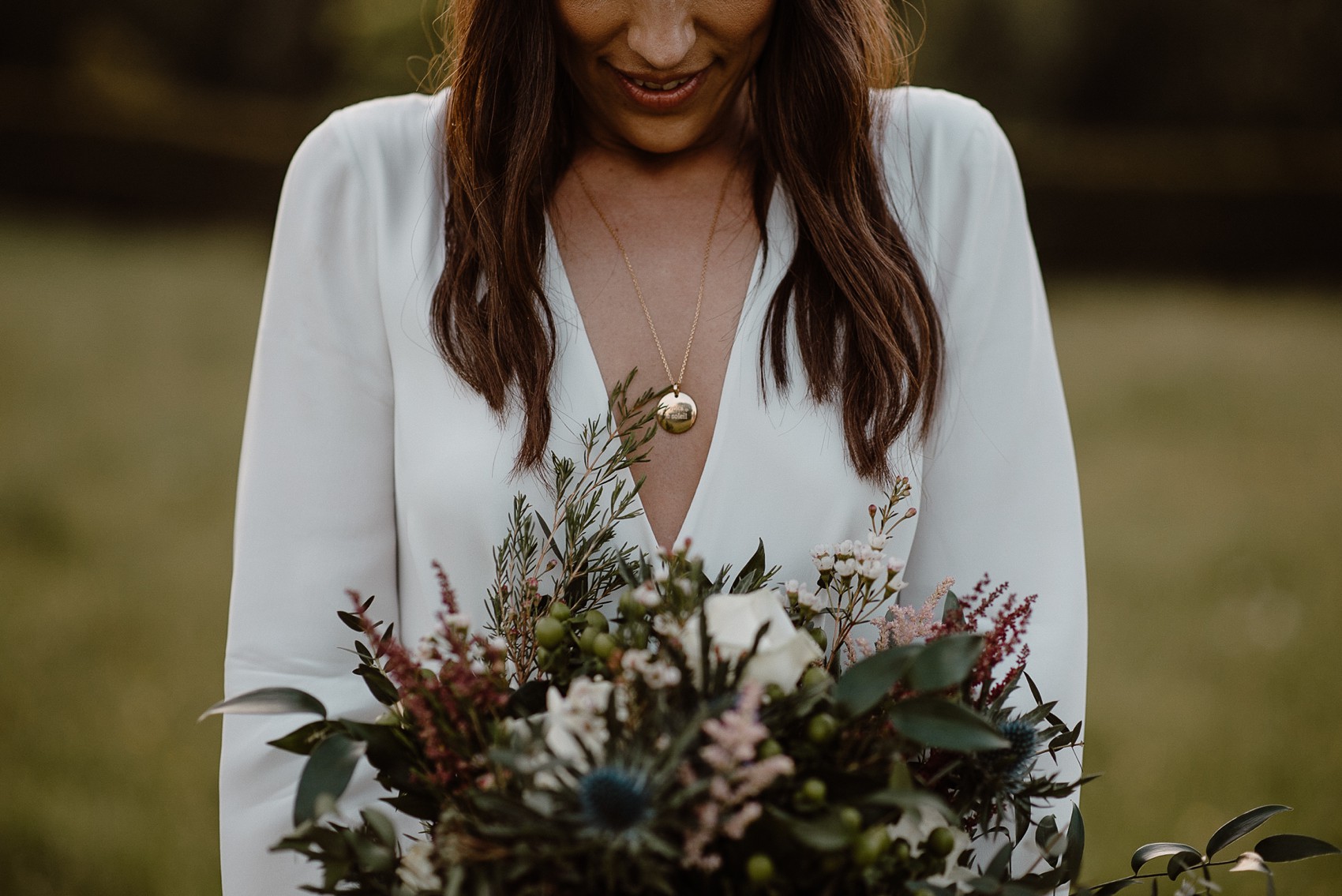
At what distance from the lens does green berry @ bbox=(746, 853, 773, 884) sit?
886mm

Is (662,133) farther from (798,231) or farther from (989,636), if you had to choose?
(989,636)

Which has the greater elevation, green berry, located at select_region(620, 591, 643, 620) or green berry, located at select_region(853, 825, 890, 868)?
green berry, located at select_region(620, 591, 643, 620)

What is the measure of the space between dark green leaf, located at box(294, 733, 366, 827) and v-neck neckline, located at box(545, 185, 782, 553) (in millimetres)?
477

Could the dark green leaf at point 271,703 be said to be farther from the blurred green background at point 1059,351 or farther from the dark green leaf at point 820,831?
the blurred green background at point 1059,351

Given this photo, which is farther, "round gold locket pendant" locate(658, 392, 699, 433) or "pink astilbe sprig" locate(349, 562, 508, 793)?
"round gold locket pendant" locate(658, 392, 699, 433)

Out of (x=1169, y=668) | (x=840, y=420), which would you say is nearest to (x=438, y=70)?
(x=840, y=420)

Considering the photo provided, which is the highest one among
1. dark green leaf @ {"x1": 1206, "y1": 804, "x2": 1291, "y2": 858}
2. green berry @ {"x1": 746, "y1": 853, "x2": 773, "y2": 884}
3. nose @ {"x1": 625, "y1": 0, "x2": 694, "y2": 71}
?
nose @ {"x1": 625, "y1": 0, "x2": 694, "y2": 71}

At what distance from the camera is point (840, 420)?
1.56 metres

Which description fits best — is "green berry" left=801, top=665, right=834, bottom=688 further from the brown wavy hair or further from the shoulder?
the shoulder

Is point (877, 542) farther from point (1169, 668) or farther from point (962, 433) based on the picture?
point (1169, 668)

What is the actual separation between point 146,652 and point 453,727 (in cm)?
385

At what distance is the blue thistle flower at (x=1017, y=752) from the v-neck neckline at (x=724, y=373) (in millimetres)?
468

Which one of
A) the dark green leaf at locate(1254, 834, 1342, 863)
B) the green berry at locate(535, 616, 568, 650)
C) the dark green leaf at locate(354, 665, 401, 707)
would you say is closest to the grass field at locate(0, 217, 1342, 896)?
the dark green leaf at locate(1254, 834, 1342, 863)

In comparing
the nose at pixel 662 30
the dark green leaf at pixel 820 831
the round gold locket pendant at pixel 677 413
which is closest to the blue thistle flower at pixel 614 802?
the dark green leaf at pixel 820 831
